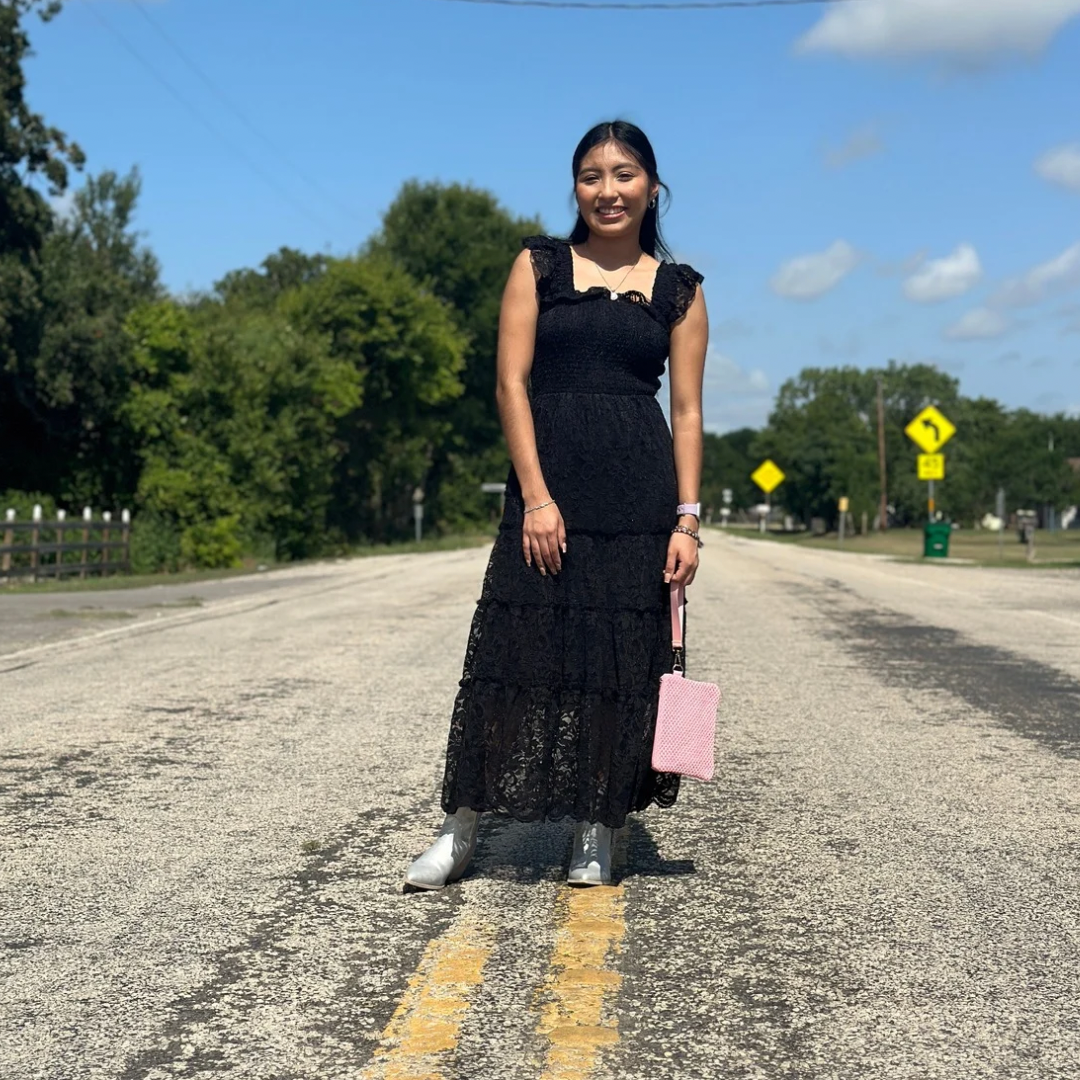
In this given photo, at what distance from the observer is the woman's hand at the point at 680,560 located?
4.34m

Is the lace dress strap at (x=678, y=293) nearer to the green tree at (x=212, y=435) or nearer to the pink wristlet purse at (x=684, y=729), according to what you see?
the pink wristlet purse at (x=684, y=729)

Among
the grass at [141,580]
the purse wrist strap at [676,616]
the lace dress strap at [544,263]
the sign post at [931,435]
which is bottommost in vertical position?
the grass at [141,580]

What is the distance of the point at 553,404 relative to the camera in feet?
14.6

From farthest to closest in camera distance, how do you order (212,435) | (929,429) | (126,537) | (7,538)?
(929,429), (212,435), (126,537), (7,538)

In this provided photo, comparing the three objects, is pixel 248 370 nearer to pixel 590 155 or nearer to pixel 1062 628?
pixel 1062 628

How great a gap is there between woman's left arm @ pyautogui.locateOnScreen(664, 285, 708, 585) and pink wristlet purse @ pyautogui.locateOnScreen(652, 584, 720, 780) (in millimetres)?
334

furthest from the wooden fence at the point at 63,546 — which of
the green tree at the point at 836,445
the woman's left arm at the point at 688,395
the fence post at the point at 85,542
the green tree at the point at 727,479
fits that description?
the green tree at the point at 727,479

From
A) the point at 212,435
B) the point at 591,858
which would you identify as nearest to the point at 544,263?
the point at 591,858

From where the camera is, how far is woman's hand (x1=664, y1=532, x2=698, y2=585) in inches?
171

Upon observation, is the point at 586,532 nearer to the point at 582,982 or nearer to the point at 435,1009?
the point at 582,982

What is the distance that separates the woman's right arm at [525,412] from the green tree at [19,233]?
2660cm

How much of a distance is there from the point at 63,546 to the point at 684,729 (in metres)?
23.6

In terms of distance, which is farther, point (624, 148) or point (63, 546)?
point (63, 546)

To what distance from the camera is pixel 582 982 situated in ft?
11.6
